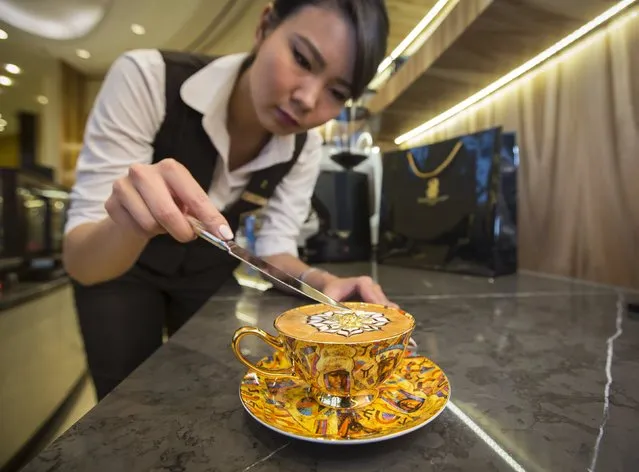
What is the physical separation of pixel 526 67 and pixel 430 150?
298 millimetres

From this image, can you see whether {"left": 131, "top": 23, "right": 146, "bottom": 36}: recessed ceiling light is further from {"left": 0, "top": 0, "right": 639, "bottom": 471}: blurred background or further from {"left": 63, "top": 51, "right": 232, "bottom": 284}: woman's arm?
{"left": 63, "top": 51, "right": 232, "bottom": 284}: woman's arm

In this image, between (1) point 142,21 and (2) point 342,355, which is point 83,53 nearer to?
(1) point 142,21

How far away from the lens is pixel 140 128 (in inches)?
27.0

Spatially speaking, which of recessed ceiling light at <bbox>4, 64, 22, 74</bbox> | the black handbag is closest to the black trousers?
the black handbag

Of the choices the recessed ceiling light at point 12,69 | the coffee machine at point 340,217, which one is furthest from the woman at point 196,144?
the recessed ceiling light at point 12,69

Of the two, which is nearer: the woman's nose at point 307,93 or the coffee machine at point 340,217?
the woman's nose at point 307,93

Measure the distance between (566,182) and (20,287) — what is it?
5.96 feet

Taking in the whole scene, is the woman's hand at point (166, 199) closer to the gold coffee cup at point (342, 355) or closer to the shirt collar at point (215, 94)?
the gold coffee cup at point (342, 355)

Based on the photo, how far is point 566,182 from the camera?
90 centimetres

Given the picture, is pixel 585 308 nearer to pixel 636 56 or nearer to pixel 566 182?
pixel 566 182

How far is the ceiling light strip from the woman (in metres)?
0.26

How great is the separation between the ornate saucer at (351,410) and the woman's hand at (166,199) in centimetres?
16

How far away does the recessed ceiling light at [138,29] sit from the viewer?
1.30m

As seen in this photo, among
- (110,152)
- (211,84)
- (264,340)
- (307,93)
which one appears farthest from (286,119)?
(264,340)
